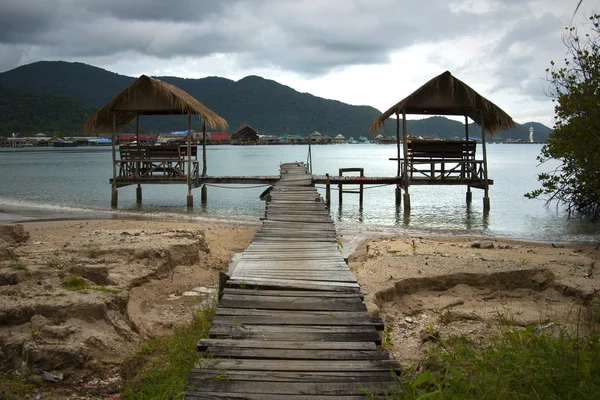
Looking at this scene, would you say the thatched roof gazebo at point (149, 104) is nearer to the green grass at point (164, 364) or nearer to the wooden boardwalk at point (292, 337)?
the wooden boardwalk at point (292, 337)

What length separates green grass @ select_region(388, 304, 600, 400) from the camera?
10.2 feet

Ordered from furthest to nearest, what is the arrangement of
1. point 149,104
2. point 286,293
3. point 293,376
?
1. point 149,104
2. point 286,293
3. point 293,376

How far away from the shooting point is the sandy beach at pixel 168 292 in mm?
4297

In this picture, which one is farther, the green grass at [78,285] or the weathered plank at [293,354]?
the green grass at [78,285]

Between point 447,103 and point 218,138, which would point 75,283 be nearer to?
point 447,103

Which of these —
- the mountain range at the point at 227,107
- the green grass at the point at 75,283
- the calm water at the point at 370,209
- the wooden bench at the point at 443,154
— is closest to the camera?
the green grass at the point at 75,283

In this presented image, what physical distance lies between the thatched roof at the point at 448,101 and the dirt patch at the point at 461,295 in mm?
9913

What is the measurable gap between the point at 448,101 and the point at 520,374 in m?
15.7

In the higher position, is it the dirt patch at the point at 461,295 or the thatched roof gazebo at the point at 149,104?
the thatched roof gazebo at the point at 149,104

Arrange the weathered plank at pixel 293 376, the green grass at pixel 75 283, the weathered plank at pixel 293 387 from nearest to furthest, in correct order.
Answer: the weathered plank at pixel 293 387 < the weathered plank at pixel 293 376 < the green grass at pixel 75 283

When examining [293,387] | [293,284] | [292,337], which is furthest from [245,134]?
Answer: [293,387]

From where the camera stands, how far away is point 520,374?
3.36m

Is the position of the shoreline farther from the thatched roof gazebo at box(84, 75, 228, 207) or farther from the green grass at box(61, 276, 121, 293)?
the green grass at box(61, 276, 121, 293)

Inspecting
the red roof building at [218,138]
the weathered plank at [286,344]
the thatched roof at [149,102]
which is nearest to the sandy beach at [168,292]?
the weathered plank at [286,344]
